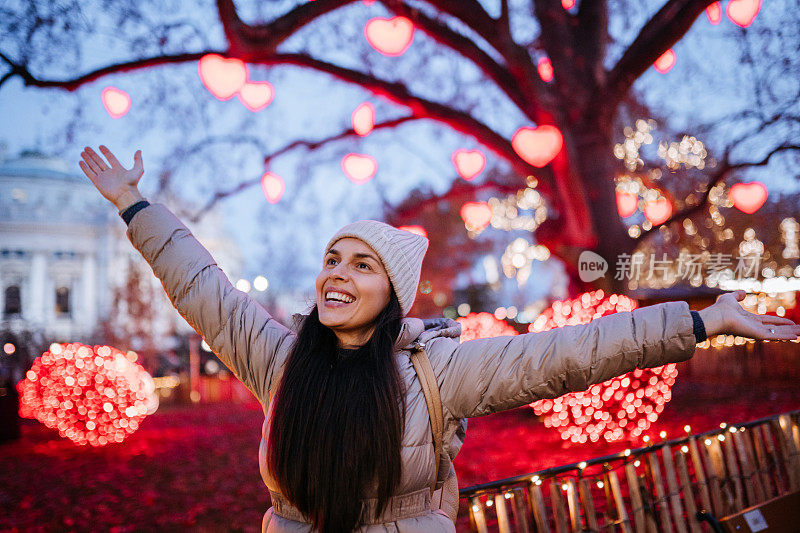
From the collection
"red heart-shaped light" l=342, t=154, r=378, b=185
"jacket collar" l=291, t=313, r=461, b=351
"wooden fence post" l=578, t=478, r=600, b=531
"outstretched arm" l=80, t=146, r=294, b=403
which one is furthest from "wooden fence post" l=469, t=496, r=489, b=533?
"red heart-shaped light" l=342, t=154, r=378, b=185

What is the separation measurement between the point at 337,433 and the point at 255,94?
6.13 meters

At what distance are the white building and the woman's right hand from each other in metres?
28.4

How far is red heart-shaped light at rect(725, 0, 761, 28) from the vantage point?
21.8 ft

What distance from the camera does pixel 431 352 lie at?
1810mm

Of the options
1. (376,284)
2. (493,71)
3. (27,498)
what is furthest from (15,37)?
(376,284)

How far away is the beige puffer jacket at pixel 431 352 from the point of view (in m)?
1.56

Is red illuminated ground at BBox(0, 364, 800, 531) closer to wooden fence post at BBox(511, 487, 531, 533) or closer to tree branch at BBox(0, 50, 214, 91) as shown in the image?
wooden fence post at BBox(511, 487, 531, 533)

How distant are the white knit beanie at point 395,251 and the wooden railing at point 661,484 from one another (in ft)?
3.65

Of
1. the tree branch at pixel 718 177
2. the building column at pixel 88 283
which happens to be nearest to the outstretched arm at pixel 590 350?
the tree branch at pixel 718 177

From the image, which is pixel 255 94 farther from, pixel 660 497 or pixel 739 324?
pixel 739 324

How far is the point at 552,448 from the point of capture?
289 inches

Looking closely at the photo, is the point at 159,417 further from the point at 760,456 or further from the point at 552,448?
the point at 760,456

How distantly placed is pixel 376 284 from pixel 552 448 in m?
6.24

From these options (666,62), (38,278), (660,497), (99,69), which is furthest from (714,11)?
(38,278)
